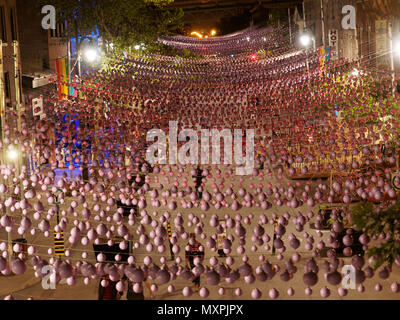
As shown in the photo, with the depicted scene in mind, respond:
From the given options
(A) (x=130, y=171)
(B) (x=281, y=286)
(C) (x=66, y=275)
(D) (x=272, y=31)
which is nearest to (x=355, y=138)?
(B) (x=281, y=286)

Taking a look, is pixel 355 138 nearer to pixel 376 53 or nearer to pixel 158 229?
pixel 376 53

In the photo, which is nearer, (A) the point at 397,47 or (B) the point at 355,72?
(A) the point at 397,47

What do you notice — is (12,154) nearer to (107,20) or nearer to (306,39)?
(107,20)

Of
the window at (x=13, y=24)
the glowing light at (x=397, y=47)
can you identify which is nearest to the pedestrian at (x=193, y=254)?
the glowing light at (x=397, y=47)

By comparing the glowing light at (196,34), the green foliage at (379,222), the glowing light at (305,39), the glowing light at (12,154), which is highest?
the glowing light at (196,34)

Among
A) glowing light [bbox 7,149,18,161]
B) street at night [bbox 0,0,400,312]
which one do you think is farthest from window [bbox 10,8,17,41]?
glowing light [bbox 7,149,18,161]

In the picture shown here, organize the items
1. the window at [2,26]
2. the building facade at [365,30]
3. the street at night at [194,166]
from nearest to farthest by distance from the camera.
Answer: the street at night at [194,166]
the window at [2,26]
the building facade at [365,30]

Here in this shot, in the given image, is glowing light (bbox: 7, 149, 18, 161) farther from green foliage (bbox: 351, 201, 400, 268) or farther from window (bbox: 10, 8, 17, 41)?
green foliage (bbox: 351, 201, 400, 268)

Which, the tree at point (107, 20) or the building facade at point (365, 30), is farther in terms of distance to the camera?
the tree at point (107, 20)

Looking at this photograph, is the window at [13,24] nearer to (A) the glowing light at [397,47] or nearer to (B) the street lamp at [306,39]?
(A) the glowing light at [397,47]

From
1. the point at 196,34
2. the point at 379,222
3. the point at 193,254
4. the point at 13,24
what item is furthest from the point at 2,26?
the point at 196,34

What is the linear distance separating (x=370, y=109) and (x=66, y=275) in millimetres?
13409

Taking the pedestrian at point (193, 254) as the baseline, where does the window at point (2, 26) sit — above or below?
above

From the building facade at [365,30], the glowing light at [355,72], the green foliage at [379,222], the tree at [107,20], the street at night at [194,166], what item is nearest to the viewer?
the green foliage at [379,222]
